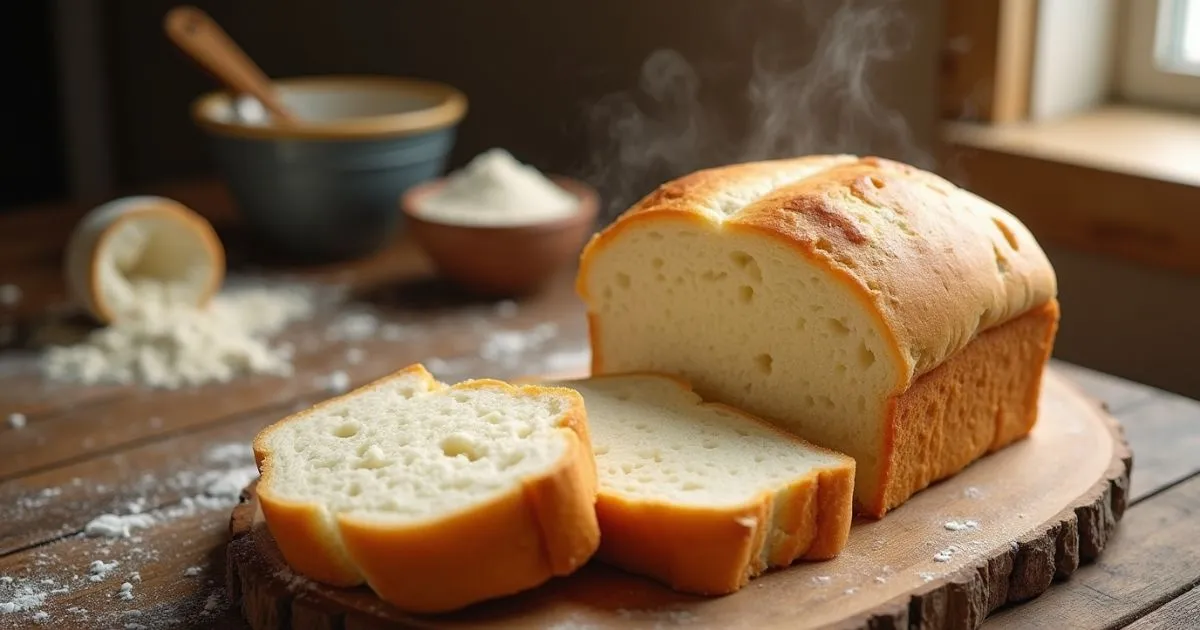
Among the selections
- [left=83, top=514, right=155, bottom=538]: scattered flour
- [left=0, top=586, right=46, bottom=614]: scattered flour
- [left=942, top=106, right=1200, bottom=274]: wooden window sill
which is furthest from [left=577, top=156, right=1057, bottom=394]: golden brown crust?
[left=0, top=586, right=46, bottom=614]: scattered flour

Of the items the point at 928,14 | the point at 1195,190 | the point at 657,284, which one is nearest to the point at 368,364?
the point at 657,284

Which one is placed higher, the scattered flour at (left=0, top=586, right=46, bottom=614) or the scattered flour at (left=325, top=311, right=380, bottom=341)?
the scattered flour at (left=0, top=586, right=46, bottom=614)

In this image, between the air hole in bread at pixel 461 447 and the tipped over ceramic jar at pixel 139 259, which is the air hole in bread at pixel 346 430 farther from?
the tipped over ceramic jar at pixel 139 259

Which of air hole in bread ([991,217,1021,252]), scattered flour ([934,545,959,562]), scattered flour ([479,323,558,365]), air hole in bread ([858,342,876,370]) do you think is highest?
air hole in bread ([991,217,1021,252])

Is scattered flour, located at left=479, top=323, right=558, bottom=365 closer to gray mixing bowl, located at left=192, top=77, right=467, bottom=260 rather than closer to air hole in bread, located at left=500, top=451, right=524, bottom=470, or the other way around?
gray mixing bowl, located at left=192, top=77, right=467, bottom=260

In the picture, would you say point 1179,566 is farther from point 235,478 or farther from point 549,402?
point 235,478

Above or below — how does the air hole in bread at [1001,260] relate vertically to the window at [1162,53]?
below

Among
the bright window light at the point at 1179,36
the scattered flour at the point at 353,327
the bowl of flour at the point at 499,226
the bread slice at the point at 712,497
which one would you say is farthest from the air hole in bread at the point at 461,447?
the bright window light at the point at 1179,36

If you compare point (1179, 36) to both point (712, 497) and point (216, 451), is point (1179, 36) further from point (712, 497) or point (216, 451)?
point (216, 451)
